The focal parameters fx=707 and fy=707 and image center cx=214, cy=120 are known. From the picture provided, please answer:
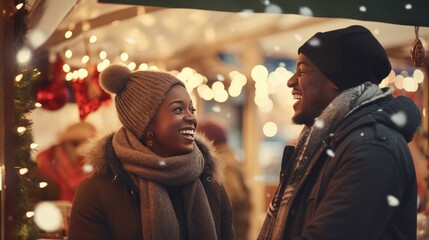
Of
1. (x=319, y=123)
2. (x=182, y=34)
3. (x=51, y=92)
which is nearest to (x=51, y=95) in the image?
(x=51, y=92)

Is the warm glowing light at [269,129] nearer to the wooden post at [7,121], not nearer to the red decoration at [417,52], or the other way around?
the red decoration at [417,52]

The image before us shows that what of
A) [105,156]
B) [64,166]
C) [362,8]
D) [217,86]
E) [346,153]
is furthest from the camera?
[217,86]

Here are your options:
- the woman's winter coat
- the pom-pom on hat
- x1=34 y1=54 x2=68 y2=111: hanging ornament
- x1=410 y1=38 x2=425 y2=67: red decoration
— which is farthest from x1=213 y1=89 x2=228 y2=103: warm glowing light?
the woman's winter coat

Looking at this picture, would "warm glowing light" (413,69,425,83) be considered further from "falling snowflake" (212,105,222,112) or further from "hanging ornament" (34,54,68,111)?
"hanging ornament" (34,54,68,111)

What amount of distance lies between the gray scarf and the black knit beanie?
2.1 inches

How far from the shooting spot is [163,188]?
3.40 m

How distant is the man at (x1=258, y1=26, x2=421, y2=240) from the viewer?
2.63 metres

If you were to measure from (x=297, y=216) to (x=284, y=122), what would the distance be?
20.7 feet

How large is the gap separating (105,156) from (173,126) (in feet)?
1.17

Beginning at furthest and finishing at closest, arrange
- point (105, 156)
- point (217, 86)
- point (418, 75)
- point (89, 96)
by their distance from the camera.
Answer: point (217, 86), point (418, 75), point (89, 96), point (105, 156)

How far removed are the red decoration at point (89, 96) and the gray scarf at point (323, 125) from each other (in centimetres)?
317

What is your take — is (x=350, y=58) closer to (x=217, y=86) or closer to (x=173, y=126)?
(x=173, y=126)

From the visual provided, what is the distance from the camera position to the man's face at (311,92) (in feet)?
9.94

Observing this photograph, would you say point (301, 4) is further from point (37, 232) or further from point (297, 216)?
point (37, 232)
